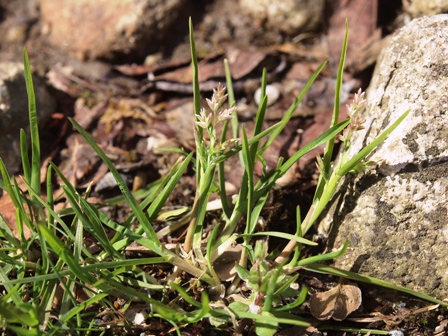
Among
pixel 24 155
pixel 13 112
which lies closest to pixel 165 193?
pixel 24 155

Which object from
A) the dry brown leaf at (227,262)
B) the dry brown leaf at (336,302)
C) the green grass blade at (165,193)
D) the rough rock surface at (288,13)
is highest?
the rough rock surface at (288,13)

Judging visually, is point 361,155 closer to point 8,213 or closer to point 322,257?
point 322,257

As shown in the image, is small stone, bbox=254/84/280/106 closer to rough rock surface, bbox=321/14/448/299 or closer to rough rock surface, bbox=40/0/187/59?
rough rock surface, bbox=40/0/187/59

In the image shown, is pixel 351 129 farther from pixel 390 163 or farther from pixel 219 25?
pixel 219 25

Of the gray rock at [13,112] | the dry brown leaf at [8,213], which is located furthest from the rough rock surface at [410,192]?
the gray rock at [13,112]

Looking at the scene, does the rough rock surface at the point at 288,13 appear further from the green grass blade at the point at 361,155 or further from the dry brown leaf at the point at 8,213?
the dry brown leaf at the point at 8,213

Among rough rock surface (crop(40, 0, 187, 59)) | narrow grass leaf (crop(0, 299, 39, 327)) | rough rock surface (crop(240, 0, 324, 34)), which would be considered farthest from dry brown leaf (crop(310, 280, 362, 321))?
rough rock surface (crop(40, 0, 187, 59))

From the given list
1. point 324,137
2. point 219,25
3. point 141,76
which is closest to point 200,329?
point 324,137

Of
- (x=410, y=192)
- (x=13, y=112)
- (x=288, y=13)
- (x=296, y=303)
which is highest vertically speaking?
(x=288, y=13)
